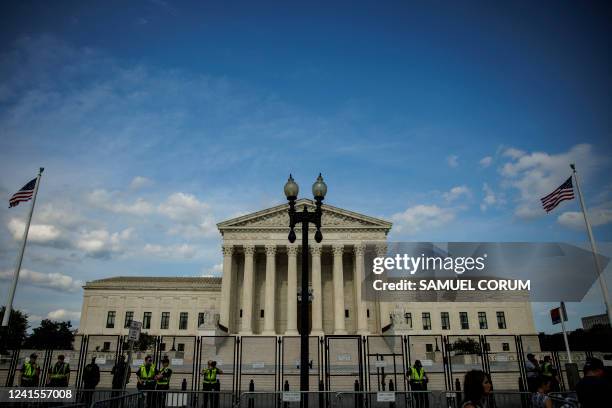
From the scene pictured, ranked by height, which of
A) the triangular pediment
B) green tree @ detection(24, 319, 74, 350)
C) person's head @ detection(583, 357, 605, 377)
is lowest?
person's head @ detection(583, 357, 605, 377)

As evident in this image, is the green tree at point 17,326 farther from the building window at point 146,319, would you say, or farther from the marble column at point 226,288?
the marble column at point 226,288

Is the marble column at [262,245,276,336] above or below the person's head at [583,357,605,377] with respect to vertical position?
above

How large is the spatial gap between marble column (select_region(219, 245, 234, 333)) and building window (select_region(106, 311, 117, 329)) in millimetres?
24327

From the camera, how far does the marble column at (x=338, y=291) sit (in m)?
52.2

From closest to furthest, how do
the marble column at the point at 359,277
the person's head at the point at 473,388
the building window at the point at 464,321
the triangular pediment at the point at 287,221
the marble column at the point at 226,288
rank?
the person's head at the point at 473,388, the marble column at the point at 226,288, the marble column at the point at 359,277, the triangular pediment at the point at 287,221, the building window at the point at 464,321

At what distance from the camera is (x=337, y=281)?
54.0 meters

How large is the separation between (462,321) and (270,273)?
107 feet

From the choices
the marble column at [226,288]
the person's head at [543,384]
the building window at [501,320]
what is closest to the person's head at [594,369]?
the person's head at [543,384]

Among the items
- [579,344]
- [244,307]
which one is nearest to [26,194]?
A: [244,307]

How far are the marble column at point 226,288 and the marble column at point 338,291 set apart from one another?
13.1m

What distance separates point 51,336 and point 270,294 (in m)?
52.0

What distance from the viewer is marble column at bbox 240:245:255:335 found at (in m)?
52.3

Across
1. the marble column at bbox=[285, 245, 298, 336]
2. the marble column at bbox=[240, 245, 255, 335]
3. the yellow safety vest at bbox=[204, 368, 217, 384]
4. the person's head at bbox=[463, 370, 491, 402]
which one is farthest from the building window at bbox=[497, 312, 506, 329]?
the person's head at bbox=[463, 370, 491, 402]

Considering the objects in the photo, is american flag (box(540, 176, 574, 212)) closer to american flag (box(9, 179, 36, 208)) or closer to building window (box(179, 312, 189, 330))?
american flag (box(9, 179, 36, 208))
